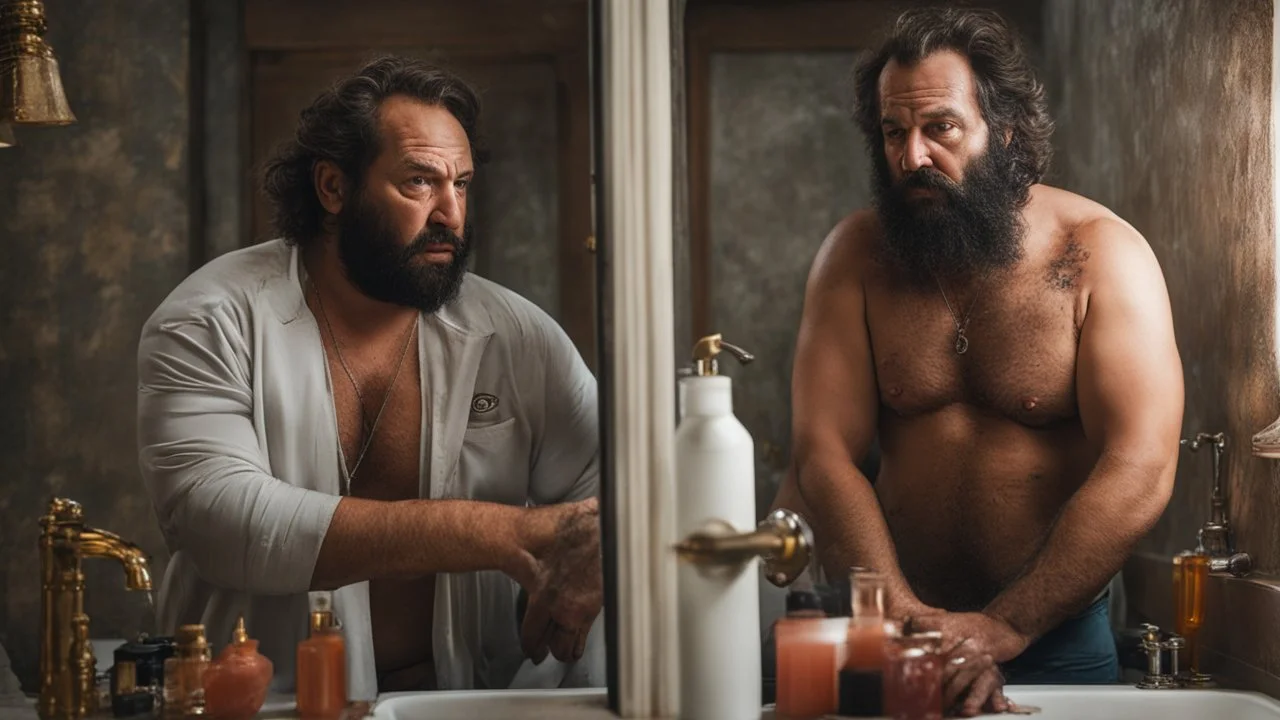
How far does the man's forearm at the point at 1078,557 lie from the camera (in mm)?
1418

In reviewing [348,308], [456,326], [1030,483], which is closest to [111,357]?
[348,308]

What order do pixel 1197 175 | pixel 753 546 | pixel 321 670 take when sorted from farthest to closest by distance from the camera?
pixel 1197 175
pixel 321 670
pixel 753 546

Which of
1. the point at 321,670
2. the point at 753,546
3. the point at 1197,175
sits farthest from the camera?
the point at 1197,175

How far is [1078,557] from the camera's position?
4.66 ft

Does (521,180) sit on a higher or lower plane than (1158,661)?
higher

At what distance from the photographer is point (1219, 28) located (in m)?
1.50

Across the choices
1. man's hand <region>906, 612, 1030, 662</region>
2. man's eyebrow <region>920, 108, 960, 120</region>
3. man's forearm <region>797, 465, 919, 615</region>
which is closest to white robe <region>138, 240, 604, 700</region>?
man's forearm <region>797, 465, 919, 615</region>

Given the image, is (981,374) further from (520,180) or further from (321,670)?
(321,670)

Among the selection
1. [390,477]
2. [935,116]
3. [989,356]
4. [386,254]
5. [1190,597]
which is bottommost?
[1190,597]

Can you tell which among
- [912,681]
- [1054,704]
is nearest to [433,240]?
[912,681]

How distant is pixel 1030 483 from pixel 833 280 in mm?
291

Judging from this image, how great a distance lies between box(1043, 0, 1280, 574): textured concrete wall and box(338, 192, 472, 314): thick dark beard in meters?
0.65

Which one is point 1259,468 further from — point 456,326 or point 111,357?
point 111,357

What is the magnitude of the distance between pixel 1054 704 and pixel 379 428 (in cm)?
75
